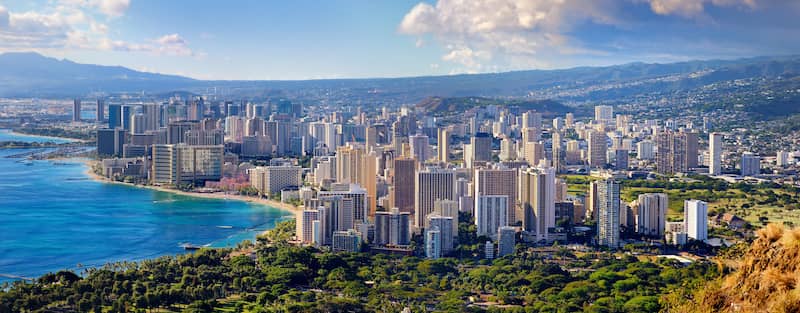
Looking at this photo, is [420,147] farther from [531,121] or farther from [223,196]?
[531,121]

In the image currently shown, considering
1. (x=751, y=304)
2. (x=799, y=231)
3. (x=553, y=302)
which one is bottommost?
(x=553, y=302)

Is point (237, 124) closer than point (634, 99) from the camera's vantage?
Yes

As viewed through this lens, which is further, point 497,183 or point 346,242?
point 497,183

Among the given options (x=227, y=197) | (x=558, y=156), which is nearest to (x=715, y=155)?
(x=558, y=156)

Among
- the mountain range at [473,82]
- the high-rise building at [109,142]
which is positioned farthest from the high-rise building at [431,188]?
the mountain range at [473,82]

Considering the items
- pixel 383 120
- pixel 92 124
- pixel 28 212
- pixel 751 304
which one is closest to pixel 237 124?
pixel 383 120

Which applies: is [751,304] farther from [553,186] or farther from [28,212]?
[28,212]
